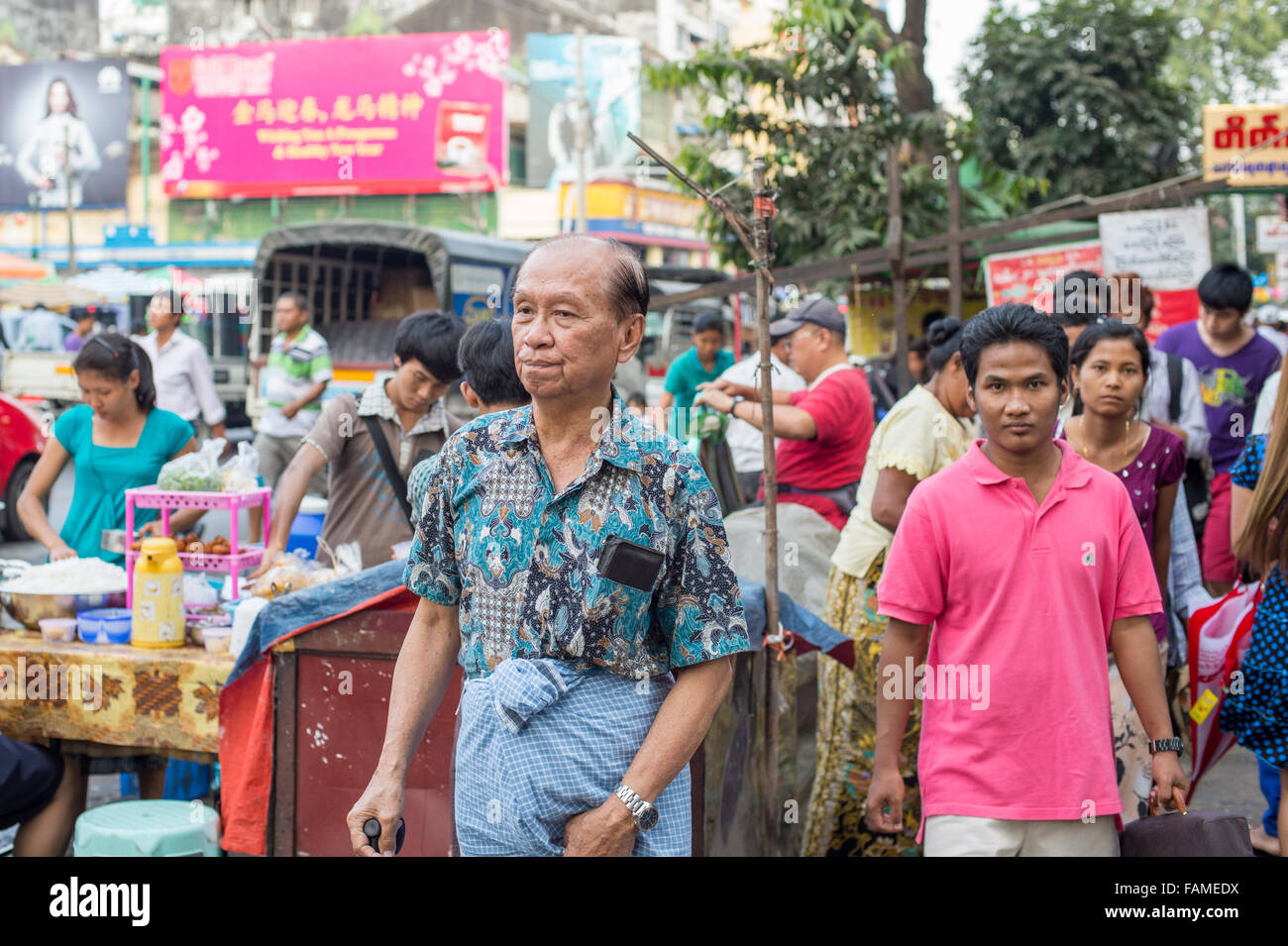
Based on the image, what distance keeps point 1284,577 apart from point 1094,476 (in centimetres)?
82

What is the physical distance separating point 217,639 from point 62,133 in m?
37.0

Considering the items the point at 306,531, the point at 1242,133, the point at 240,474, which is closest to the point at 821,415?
the point at 240,474

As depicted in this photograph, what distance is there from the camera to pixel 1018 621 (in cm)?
281

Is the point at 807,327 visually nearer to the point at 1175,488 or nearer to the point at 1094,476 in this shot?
the point at 1175,488

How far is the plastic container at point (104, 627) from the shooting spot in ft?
14.2

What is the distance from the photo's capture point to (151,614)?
427 cm

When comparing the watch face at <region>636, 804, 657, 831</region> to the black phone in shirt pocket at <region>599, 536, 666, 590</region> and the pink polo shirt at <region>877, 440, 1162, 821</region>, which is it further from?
the pink polo shirt at <region>877, 440, 1162, 821</region>

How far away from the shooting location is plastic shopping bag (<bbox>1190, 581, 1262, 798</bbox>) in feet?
12.7

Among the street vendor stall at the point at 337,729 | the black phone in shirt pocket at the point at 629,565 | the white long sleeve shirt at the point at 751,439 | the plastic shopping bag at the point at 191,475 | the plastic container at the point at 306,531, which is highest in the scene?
the white long sleeve shirt at the point at 751,439

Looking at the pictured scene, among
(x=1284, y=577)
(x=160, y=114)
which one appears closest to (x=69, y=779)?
(x=1284, y=577)

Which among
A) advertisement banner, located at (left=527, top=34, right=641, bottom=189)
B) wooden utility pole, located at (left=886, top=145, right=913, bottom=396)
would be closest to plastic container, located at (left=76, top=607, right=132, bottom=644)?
wooden utility pole, located at (left=886, top=145, right=913, bottom=396)

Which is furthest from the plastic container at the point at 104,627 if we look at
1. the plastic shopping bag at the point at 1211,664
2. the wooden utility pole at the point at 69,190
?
the wooden utility pole at the point at 69,190

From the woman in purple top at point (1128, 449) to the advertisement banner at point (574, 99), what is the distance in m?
32.0

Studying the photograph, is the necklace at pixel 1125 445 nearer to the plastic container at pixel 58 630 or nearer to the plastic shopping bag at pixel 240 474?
the plastic shopping bag at pixel 240 474
